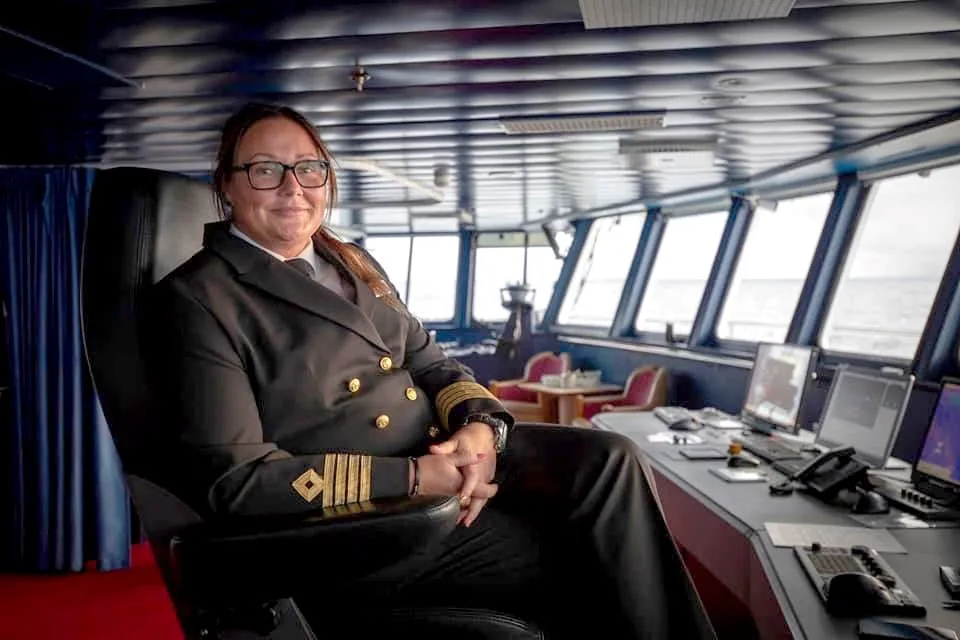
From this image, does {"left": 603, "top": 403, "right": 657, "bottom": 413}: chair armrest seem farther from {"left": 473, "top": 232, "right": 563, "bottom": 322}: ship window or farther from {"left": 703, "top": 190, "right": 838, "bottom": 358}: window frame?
{"left": 473, "top": 232, "right": 563, "bottom": 322}: ship window

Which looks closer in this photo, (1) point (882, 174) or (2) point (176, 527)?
(2) point (176, 527)

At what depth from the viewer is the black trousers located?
1.39 meters

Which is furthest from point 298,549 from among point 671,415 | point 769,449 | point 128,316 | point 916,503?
point 671,415

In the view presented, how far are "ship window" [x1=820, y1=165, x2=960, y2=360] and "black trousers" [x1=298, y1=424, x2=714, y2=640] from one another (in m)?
2.94

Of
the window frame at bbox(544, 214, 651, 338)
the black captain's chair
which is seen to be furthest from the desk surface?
the window frame at bbox(544, 214, 651, 338)

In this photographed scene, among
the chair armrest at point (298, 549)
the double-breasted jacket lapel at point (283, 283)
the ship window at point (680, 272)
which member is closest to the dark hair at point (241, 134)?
the double-breasted jacket lapel at point (283, 283)

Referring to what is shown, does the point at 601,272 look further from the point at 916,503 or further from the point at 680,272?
the point at 916,503

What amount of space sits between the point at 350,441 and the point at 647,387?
4821 mm

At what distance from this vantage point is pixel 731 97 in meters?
3.49

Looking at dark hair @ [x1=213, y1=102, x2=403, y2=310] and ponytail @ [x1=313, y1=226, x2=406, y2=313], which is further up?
dark hair @ [x1=213, y1=102, x2=403, y2=310]

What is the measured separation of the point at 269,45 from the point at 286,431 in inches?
77.1

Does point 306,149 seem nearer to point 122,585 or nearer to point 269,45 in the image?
point 269,45

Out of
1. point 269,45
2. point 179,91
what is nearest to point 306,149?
point 269,45

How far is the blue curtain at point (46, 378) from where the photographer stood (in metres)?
3.93
